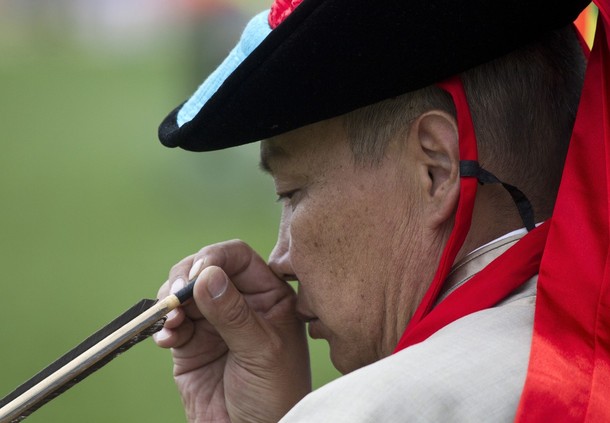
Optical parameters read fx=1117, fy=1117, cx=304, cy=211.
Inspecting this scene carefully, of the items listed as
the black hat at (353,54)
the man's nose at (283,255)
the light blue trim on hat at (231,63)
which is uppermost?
the light blue trim on hat at (231,63)

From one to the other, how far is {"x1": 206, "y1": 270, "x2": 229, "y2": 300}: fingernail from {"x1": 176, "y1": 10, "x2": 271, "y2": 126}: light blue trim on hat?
32cm

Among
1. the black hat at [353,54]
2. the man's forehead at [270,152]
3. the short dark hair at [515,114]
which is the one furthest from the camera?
the man's forehead at [270,152]

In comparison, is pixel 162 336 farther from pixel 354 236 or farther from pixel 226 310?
pixel 354 236

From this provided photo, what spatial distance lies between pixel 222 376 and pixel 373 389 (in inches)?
37.5

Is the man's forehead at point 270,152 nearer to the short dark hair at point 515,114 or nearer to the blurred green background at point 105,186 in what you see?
the short dark hair at point 515,114

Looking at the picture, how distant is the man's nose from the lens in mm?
1891

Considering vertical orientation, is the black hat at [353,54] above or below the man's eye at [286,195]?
above

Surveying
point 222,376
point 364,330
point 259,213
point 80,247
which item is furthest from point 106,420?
point 364,330

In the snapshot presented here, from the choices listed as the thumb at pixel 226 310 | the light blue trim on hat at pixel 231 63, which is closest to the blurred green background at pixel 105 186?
the thumb at pixel 226 310

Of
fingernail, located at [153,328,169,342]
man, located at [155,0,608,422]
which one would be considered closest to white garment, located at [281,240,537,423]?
man, located at [155,0,608,422]

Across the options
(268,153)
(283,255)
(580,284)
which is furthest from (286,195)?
(580,284)

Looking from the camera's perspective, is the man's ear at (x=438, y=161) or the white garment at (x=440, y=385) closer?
the white garment at (x=440, y=385)

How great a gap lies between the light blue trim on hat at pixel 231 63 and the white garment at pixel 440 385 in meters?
0.54

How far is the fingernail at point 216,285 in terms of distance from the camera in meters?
1.94
